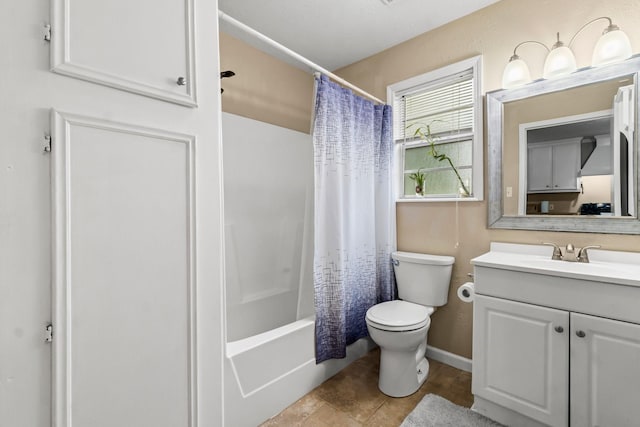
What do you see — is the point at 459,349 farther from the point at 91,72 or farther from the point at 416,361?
the point at 91,72

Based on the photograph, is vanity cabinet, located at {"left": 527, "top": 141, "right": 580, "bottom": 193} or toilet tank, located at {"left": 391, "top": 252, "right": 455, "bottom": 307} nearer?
vanity cabinet, located at {"left": 527, "top": 141, "right": 580, "bottom": 193}

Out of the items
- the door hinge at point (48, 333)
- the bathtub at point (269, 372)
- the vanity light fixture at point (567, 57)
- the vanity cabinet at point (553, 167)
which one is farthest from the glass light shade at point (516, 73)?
the door hinge at point (48, 333)

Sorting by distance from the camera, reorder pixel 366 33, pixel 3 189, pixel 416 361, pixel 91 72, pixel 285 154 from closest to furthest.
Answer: pixel 3 189 < pixel 91 72 < pixel 416 361 < pixel 366 33 < pixel 285 154

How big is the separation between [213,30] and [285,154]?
4.05ft

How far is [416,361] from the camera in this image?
1896mm

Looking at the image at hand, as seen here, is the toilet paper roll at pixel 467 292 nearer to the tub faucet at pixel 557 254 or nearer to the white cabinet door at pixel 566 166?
the tub faucet at pixel 557 254

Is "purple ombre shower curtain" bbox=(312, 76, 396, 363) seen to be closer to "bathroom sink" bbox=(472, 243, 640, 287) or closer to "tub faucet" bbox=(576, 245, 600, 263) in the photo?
"bathroom sink" bbox=(472, 243, 640, 287)

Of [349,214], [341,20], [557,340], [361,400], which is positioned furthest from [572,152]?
[361,400]

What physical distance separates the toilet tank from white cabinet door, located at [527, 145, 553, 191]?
0.66 meters

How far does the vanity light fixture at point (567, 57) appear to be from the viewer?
1.48 m

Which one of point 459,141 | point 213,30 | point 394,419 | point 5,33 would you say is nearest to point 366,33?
point 459,141

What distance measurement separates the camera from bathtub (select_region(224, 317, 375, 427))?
145 centimetres

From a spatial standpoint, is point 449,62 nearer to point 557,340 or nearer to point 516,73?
point 516,73

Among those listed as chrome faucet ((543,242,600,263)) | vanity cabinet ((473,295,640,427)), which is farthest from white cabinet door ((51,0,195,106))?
chrome faucet ((543,242,600,263))
